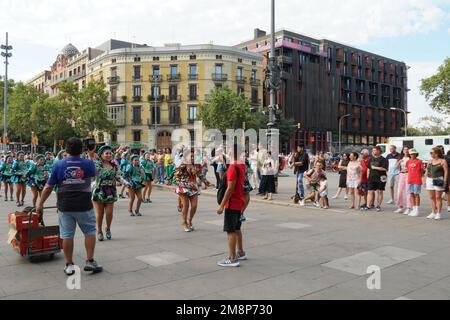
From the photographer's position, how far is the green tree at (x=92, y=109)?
50.6 meters

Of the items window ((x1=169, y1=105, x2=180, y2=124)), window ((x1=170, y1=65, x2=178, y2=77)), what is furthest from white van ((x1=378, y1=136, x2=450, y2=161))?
window ((x1=170, y1=65, x2=178, y2=77))

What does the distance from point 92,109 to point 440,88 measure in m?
44.8

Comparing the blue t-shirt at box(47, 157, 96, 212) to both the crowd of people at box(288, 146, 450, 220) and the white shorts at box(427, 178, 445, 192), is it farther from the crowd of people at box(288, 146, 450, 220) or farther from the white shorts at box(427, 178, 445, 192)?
the white shorts at box(427, 178, 445, 192)

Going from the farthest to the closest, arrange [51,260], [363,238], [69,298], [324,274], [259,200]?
[259,200], [363,238], [51,260], [324,274], [69,298]

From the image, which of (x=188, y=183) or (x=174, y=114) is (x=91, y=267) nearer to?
(x=188, y=183)

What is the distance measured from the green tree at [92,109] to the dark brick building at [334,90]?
77.7ft

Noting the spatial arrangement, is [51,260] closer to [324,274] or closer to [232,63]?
[324,274]

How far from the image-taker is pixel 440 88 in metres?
53.9

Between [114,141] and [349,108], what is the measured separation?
42625 millimetres

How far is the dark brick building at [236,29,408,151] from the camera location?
64.0m

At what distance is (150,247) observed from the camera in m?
6.88
